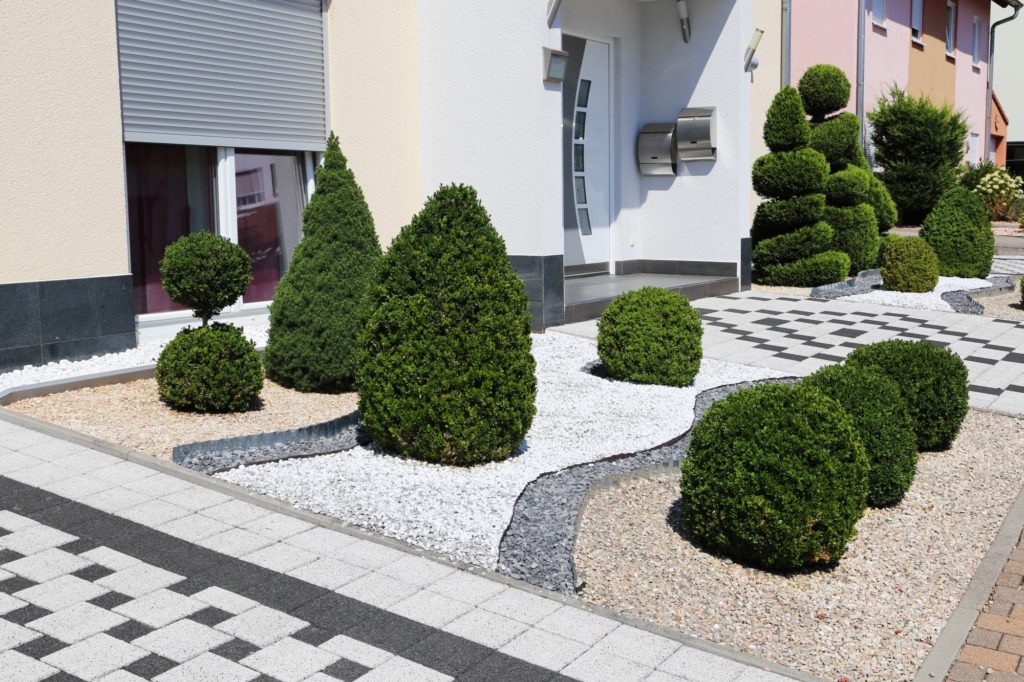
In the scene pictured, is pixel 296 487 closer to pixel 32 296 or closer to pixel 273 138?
pixel 32 296

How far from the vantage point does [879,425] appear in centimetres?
571

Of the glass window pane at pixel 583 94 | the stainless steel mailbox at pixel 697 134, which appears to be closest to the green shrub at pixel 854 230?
the stainless steel mailbox at pixel 697 134

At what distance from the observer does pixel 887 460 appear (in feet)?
18.7

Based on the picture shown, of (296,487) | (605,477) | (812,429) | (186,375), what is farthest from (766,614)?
(186,375)

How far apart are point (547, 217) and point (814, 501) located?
20.0 feet

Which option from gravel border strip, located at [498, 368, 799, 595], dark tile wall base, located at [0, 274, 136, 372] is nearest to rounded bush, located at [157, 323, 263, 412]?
dark tile wall base, located at [0, 274, 136, 372]

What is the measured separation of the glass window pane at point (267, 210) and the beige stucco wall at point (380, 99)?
26.5 inches

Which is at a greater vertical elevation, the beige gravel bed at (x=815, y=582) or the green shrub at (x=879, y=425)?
the green shrub at (x=879, y=425)

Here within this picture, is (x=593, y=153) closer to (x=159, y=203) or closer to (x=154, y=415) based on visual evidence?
(x=159, y=203)

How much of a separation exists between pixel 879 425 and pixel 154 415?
4565 millimetres

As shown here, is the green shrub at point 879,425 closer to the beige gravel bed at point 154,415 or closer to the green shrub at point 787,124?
the beige gravel bed at point 154,415

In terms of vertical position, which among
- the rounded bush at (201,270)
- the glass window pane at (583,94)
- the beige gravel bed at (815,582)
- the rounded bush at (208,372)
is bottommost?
the beige gravel bed at (815,582)

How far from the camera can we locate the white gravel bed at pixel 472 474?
194 inches

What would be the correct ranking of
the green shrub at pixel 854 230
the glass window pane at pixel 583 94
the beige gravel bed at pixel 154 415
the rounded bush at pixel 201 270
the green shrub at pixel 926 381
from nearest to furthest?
the beige gravel bed at pixel 154 415 < the rounded bush at pixel 201 270 < the green shrub at pixel 926 381 < the glass window pane at pixel 583 94 < the green shrub at pixel 854 230
